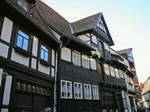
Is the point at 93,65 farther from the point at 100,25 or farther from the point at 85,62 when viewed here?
the point at 100,25

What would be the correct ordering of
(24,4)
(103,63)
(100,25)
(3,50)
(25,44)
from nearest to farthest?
(3,50) < (25,44) < (24,4) < (103,63) < (100,25)

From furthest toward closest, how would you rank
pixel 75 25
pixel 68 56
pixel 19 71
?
pixel 75 25 → pixel 68 56 → pixel 19 71

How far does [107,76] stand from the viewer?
18.4m

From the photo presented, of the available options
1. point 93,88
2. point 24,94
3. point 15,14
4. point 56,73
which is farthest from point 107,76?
point 15,14

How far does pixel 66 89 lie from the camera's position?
11.5 m

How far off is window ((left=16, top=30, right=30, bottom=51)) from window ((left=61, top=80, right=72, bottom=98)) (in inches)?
160

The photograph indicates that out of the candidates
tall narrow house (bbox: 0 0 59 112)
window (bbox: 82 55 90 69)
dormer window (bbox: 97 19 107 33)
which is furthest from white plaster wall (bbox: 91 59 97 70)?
tall narrow house (bbox: 0 0 59 112)

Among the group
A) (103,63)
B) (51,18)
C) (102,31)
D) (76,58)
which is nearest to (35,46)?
(76,58)

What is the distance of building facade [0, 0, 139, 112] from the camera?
293 inches

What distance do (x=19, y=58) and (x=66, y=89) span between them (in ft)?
15.6

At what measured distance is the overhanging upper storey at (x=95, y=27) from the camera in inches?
676

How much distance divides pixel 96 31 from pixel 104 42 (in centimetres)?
286

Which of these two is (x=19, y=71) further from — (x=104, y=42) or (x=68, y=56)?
(x=104, y=42)

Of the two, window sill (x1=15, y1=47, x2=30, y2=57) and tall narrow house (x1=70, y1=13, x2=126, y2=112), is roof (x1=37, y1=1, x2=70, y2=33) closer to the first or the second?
tall narrow house (x1=70, y1=13, x2=126, y2=112)
